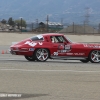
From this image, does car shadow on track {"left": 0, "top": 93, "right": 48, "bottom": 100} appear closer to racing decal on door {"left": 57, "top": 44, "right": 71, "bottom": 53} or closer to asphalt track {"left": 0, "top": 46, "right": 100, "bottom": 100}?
asphalt track {"left": 0, "top": 46, "right": 100, "bottom": 100}

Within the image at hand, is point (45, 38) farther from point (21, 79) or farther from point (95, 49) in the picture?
point (21, 79)

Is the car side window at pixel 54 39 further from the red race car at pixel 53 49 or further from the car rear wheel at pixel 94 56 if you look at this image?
the car rear wheel at pixel 94 56

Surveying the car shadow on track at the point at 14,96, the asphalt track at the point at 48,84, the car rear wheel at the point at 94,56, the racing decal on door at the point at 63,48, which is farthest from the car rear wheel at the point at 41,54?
the car shadow on track at the point at 14,96

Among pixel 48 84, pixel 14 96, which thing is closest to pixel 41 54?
pixel 48 84

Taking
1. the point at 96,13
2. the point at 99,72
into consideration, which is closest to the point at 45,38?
the point at 99,72

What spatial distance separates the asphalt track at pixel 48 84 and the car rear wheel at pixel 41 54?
3901 millimetres

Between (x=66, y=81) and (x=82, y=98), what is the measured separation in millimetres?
2508

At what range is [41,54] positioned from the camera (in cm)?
1941

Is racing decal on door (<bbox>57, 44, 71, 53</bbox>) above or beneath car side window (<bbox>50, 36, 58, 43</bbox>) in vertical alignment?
beneath

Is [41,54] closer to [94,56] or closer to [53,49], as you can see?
[53,49]

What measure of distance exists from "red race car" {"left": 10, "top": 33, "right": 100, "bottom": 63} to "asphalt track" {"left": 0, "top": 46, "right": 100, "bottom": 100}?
3930 mm

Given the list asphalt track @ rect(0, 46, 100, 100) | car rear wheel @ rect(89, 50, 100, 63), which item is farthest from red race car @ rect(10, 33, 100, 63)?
asphalt track @ rect(0, 46, 100, 100)

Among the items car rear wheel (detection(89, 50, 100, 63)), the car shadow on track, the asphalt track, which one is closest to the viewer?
the car shadow on track

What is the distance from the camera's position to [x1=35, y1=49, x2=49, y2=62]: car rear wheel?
762 inches
